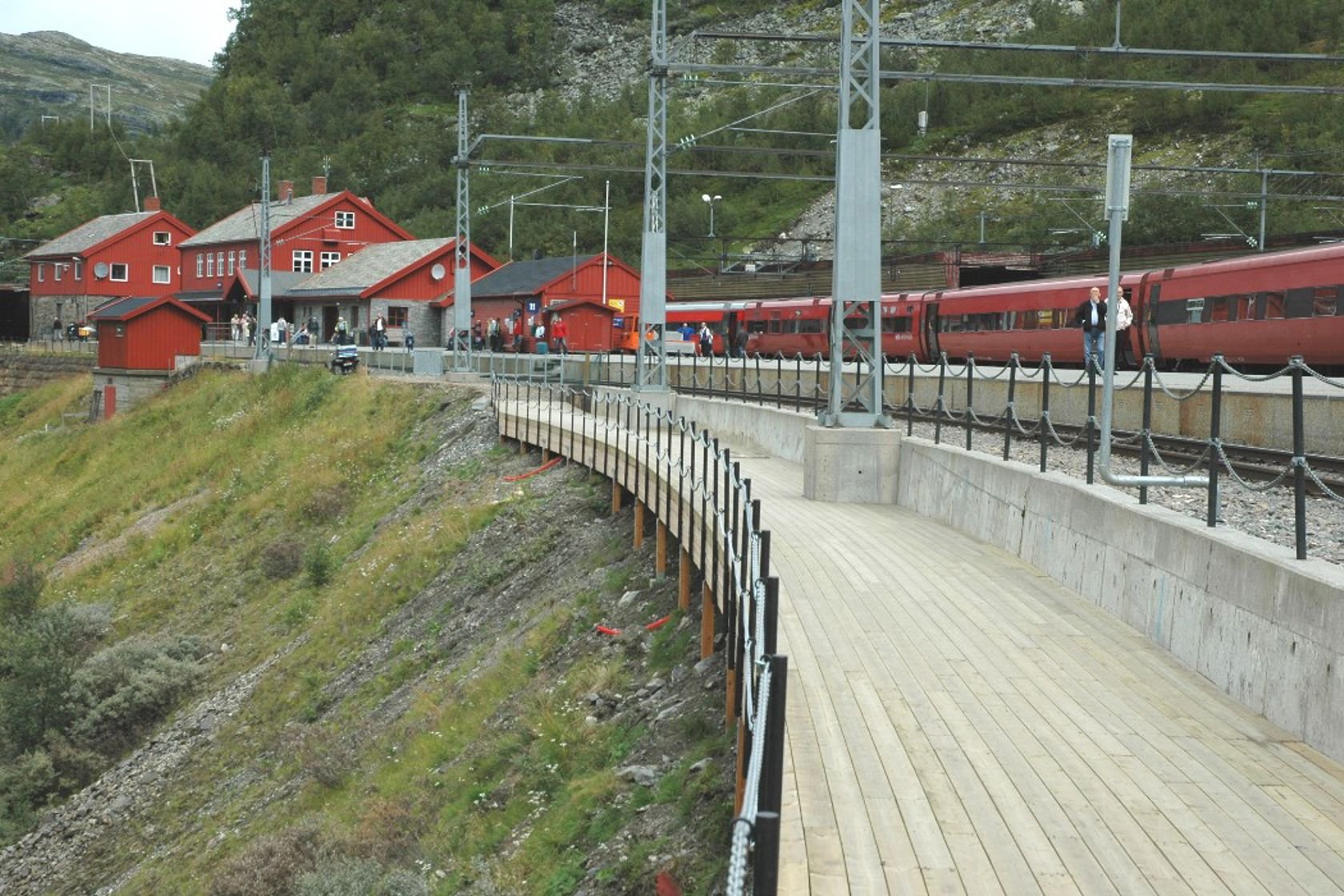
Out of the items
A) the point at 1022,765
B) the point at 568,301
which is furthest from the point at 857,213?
the point at 568,301

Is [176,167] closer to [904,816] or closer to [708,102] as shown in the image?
[708,102]

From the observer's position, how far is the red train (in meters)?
27.0

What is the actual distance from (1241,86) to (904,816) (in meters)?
17.8

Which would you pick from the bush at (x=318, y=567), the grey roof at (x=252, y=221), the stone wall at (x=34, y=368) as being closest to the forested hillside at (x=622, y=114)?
the grey roof at (x=252, y=221)

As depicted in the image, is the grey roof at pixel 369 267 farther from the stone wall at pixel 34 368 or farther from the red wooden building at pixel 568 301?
the stone wall at pixel 34 368

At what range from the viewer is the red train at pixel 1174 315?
26953mm

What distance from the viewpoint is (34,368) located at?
265ft

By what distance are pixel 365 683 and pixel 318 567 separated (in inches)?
315

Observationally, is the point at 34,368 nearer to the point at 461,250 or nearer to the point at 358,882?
the point at 461,250

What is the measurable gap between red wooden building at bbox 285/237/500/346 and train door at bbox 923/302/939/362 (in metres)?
30.1

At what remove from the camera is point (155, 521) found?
41.2m

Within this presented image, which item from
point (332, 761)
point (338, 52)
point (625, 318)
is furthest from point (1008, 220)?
point (338, 52)

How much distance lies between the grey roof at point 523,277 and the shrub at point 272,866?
1990 inches

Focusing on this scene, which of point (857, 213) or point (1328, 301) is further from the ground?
point (857, 213)
